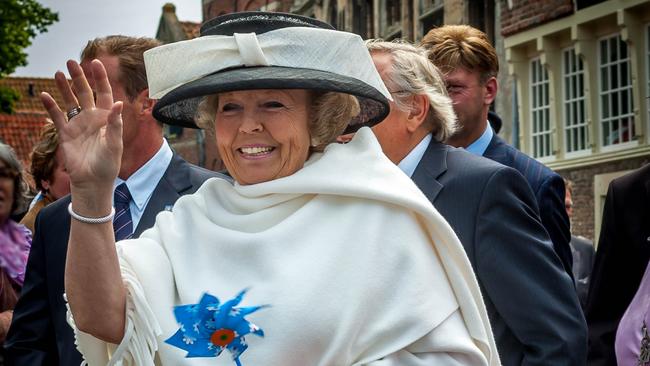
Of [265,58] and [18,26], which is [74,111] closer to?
[265,58]

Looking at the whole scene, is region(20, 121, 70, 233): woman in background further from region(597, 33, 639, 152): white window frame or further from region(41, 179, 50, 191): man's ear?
region(597, 33, 639, 152): white window frame

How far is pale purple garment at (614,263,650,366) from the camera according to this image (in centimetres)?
533

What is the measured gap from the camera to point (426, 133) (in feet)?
18.2

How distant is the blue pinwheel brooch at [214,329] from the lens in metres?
3.78

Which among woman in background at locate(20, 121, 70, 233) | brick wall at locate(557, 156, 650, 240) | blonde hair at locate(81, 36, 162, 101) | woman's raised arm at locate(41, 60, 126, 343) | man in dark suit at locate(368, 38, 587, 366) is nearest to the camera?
woman's raised arm at locate(41, 60, 126, 343)

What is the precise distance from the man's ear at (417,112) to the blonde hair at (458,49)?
1043 mm

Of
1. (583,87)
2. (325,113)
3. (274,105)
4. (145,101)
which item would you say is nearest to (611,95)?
(583,87)

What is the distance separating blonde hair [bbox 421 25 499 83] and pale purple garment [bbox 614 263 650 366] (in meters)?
1.56

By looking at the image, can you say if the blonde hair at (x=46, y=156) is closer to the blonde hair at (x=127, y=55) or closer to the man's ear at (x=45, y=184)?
the man's ear at (x=45, y=184)

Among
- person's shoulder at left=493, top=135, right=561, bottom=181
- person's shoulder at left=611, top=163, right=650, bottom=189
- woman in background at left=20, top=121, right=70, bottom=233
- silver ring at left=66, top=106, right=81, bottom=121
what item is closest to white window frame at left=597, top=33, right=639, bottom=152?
woman in background at left=20, top=121, right=70, bottom=233

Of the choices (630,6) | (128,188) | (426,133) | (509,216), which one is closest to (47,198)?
(128,188)

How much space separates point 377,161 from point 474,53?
2741mm

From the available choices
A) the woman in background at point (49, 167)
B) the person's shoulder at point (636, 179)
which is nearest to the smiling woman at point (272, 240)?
the person's shoulder at point (636, 179)

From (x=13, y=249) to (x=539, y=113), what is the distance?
57.0 feet
